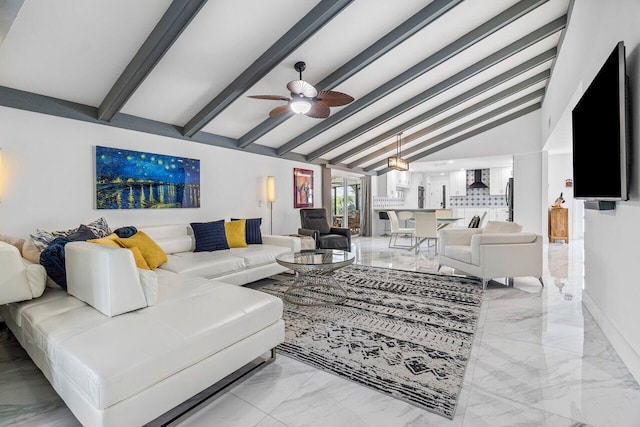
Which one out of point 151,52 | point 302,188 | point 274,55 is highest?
point 274,55

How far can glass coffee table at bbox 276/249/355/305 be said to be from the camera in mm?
3037

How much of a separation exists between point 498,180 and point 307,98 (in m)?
9.06

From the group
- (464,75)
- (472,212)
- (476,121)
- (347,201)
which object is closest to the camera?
(464,75)

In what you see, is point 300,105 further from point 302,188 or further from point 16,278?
point 302,188

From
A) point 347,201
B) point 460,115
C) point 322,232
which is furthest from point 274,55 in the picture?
point 347,201

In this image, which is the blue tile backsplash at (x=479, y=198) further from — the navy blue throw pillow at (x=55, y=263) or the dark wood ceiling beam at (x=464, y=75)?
the navy blue throw pillow at (x=55, y=263)

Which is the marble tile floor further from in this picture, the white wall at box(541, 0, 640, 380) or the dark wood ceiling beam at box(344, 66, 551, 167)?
the dark wood ceiling beam at box(344, 66, 551, 167)

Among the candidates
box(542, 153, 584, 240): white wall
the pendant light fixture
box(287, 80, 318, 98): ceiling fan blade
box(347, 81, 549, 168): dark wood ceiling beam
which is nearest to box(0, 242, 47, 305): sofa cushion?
box(287, 80, 318, 98): ceiling fan blade

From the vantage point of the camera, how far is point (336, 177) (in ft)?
28.9

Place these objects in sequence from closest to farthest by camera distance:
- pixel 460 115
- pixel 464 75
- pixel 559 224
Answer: pixel 464 75
pixel 460 115
pixel 559 224

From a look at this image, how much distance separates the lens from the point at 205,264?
3260mm

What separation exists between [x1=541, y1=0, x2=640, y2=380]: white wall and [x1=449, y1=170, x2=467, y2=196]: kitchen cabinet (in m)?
7.71

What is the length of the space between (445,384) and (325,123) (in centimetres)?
457

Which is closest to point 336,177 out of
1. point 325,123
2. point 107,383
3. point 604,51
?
point 325,123
